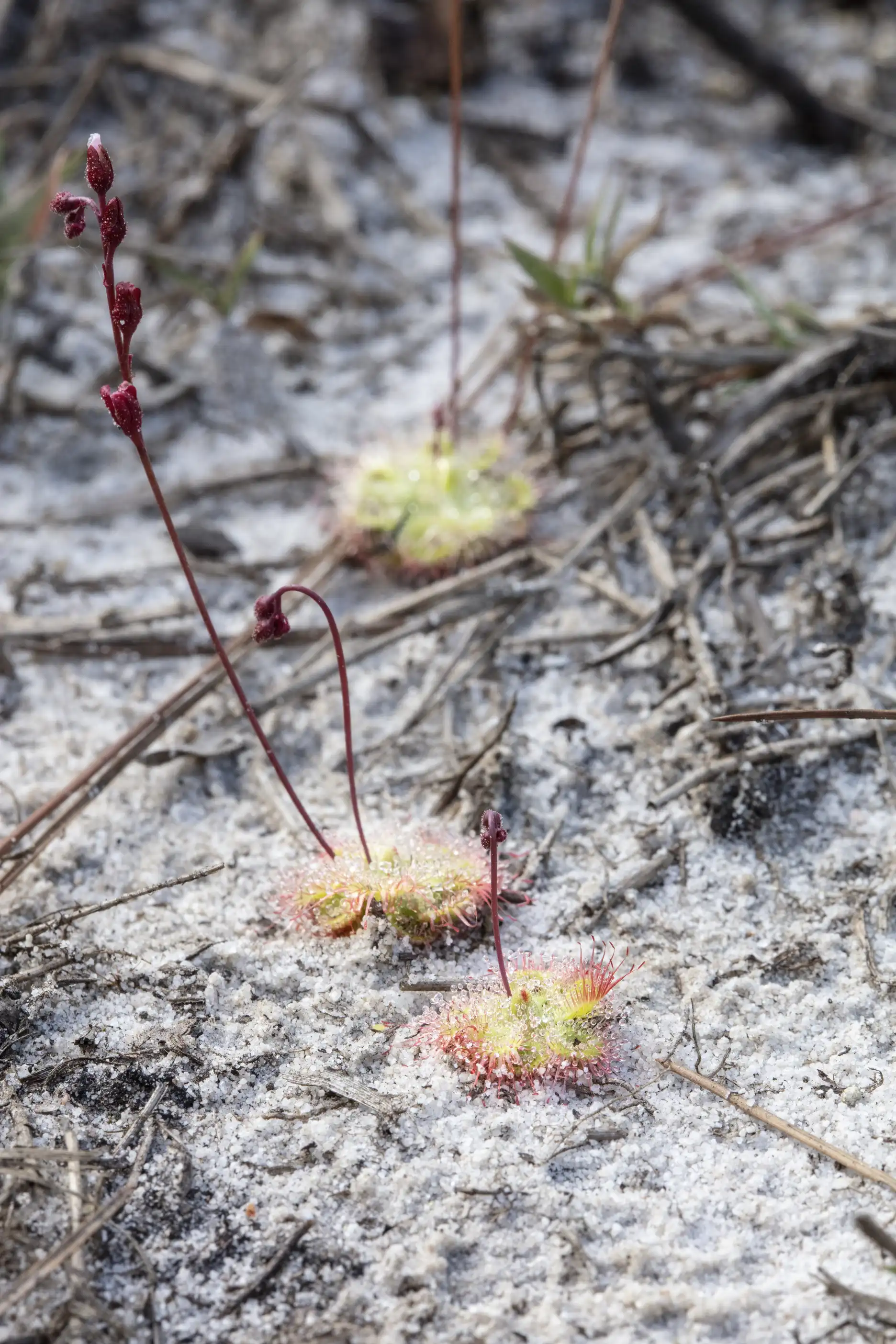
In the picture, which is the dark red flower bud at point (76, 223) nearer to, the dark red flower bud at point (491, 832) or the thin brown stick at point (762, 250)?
the dark red flower bud at point (491, 832)

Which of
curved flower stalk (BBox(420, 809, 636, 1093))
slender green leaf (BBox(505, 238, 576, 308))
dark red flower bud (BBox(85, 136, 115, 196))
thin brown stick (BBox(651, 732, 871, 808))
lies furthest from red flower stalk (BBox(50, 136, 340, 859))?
slender green leaf (BBox(505, 238, 576, 308))

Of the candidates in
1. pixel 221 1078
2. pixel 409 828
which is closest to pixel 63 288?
pixel 409 828

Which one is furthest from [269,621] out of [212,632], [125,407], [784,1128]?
[784,1128]

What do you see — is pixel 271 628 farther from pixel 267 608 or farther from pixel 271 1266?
pixel 271 1266

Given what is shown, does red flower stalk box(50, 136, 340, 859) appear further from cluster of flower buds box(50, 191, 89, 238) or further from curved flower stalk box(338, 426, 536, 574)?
curved flower stalk box(338, 426, 536, 574)

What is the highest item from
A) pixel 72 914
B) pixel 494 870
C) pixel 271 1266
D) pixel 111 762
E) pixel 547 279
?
pixel 547 279
